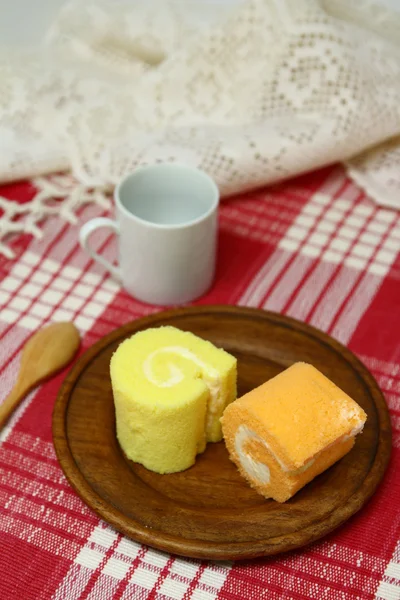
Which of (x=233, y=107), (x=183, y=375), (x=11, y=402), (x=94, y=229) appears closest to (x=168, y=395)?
(x=183, y=375)

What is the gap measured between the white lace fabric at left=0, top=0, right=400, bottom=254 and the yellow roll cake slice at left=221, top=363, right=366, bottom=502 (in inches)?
18.6

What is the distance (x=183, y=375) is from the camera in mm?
736

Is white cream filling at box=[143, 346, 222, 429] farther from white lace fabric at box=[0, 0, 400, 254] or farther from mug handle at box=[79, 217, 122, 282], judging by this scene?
white lace fabric at box=[0, 0, 400, 254]

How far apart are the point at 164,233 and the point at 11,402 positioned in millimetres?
266

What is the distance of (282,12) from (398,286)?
474mm

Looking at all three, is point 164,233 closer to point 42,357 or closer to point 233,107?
point 42,357

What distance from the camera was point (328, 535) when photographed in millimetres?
734

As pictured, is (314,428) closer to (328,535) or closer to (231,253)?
(328,535)

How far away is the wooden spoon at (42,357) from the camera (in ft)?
2.78

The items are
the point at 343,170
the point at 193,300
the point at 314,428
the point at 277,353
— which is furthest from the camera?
the point at 343,170

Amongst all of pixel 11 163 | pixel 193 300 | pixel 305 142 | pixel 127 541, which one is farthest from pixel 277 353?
pixel 11 163

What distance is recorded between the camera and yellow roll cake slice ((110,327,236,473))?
716mm

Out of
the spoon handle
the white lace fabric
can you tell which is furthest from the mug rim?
the spoon handle

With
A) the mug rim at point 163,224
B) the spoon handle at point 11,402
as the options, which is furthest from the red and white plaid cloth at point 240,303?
the mug rim at point 163,224
